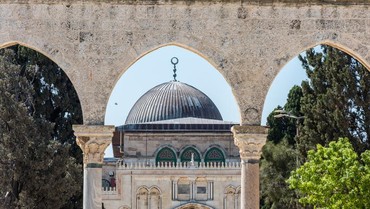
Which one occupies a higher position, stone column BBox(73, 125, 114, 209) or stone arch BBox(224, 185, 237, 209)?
stone arch BBox(224, 185, 237, 209)

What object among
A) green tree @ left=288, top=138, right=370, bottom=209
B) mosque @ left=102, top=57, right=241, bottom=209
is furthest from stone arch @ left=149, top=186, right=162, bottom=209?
green tree @ left=288, top=138, right=370, bottom=209

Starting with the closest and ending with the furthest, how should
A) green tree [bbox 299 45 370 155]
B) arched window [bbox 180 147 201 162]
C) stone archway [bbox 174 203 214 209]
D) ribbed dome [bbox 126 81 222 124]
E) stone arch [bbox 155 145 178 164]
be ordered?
green tree [bbox 299 45 370 155] → stone archway [bbox 174 203 214 209] → ribbed dome [bbox 126 81 222 124] → stone arch [bbox 155 145 178 164] → arched window [bbox 180 147 201 162]

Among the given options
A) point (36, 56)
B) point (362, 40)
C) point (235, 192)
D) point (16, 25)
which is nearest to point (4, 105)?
point (36, 56)

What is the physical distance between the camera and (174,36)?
74.3ft

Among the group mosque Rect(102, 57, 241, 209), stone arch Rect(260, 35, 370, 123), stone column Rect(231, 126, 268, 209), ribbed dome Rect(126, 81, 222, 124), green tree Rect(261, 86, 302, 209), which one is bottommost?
stone column Rect(231, 126, 268, 209)

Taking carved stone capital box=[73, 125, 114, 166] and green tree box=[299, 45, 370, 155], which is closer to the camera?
carved stone capital box=[73, 125, 114, 166]

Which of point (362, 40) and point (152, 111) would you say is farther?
point (152, 111)

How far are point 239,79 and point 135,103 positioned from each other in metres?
39.1

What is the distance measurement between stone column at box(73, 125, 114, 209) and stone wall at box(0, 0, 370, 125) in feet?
0.76

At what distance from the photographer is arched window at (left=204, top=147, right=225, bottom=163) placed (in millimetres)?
60344

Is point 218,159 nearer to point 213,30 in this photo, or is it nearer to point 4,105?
point 4,105

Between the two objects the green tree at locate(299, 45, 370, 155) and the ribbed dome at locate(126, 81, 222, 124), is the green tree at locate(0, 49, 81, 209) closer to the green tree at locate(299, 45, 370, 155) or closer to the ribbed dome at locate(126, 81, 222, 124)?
the green tree at locate(299, 45, 370, 155)

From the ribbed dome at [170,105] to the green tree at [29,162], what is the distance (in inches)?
841

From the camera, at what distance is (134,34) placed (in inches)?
890
